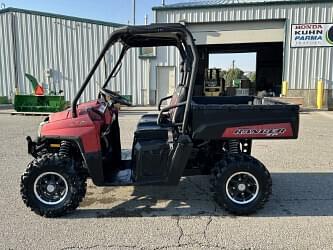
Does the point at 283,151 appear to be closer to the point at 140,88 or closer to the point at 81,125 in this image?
the point at 81,125

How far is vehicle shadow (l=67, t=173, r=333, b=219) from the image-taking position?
12.2ft

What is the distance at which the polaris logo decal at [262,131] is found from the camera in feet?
11.8

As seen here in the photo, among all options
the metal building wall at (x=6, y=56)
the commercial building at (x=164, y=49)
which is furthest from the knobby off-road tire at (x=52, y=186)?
the metal building wall at (x=6, y=56)

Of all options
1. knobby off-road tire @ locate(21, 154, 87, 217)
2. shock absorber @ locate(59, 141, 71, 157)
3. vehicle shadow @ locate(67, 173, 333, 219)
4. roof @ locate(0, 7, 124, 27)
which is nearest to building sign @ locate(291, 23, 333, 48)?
roof @ locate(0, 7, 124, 27)

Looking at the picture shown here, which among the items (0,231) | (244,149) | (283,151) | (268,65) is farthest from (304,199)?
(268,65)

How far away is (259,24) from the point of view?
1588cm

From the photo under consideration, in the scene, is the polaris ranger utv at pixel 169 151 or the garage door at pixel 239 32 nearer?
the polaris ranger utv at pixel 169 151

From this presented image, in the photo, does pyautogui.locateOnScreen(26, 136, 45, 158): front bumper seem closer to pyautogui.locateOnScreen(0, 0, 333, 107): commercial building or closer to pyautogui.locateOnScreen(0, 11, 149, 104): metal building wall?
pyautogui.locateOnScreen(0, 0, 333, 107): commercial building

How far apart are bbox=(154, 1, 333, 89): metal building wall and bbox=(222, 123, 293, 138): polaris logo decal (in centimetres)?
1346

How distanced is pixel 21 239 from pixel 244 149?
3025mm

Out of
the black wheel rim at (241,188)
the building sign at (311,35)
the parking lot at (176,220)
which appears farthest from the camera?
the building sign at (311,35)

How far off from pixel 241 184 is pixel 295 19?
46.9 ft

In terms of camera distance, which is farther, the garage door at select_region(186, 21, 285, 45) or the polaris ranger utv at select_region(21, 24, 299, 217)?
the garage door at select_region(186, 21, 285, 45)

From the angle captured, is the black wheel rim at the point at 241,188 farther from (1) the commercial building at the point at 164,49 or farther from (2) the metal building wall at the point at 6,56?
(2) the metal building wall at the point at 6,56
